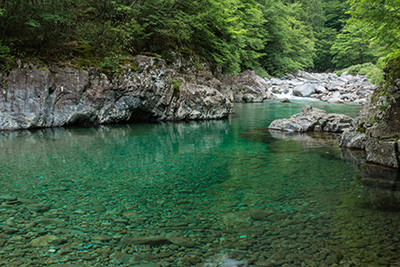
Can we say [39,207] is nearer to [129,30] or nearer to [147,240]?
[147,240]

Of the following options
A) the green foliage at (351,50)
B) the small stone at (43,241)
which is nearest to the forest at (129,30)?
the small stone at (43,241)

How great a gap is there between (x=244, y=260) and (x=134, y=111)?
41.7 feet

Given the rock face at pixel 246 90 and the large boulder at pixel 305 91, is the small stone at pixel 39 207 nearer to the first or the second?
the rock face at pixel 246 90

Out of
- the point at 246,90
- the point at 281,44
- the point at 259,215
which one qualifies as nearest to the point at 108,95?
the point at 259,215

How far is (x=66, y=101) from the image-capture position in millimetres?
12828

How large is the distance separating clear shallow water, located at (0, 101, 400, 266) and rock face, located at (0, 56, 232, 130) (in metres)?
3.70

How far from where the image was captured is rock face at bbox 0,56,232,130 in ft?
38.9

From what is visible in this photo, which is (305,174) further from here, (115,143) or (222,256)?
(115,143)

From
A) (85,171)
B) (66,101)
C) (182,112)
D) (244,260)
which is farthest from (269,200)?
(182,112)

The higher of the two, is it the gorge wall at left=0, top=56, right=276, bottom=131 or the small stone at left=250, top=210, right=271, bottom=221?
the gorge wall at left=0, top=56, right=276, bottom=131

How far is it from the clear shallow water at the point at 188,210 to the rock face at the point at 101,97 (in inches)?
146

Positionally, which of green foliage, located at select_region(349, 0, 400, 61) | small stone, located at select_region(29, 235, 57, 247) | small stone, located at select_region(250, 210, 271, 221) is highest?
green foliage, located at select_region(349, 0, 400, 61)

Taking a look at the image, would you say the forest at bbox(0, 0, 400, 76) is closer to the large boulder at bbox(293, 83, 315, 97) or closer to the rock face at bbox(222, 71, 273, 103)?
the rock face at bbox(222, 71, 273, 103)

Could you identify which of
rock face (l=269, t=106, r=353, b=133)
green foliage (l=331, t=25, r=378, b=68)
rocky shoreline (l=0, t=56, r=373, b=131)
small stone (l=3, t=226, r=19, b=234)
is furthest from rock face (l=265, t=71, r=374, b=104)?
small stone (l=3, t=226, r=19, b=234)
